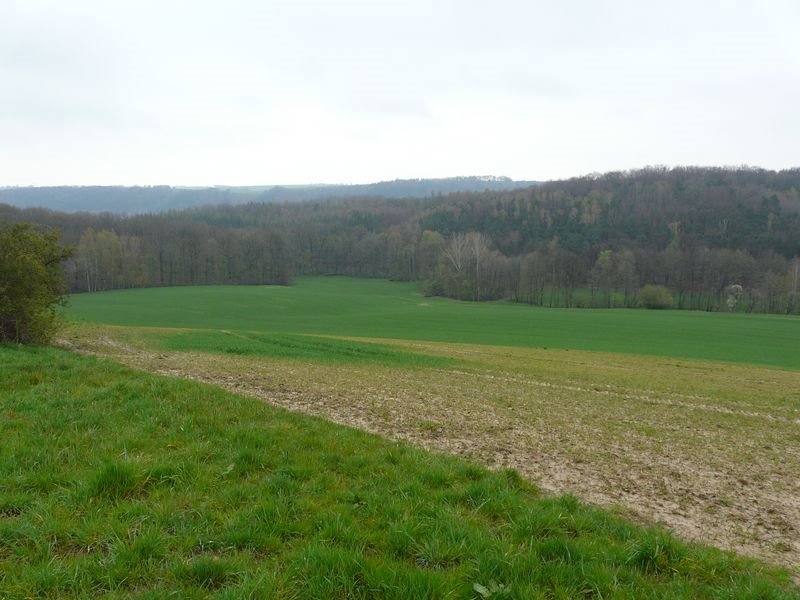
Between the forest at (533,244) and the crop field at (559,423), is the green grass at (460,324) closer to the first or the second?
the crop field at (559,423)

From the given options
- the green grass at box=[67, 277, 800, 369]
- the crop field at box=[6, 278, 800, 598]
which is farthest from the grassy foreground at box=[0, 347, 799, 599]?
the green grass at box=[67, 277, 800, 369]

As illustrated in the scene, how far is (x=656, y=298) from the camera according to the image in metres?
91.6

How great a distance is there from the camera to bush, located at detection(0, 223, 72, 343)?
59.0 ft

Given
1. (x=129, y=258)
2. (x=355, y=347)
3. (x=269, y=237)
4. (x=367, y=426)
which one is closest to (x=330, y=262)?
(x=269, y=237)

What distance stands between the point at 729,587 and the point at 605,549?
1.00 m

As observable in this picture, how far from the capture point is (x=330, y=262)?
154000 millimetres

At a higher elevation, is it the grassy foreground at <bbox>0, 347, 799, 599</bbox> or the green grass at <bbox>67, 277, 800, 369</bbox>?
the grassy foreground at <bbox>0, 347, 799, 599</bbox>

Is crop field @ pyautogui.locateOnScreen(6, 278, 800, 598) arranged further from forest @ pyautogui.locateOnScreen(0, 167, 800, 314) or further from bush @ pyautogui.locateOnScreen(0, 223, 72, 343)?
forest @ pyautogui.locateOnScreen(0, 167, 800, 314)

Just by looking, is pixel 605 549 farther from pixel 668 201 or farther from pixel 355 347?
pixel 668 201

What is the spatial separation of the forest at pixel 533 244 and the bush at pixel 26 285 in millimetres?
59271

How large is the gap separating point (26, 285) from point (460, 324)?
142ft

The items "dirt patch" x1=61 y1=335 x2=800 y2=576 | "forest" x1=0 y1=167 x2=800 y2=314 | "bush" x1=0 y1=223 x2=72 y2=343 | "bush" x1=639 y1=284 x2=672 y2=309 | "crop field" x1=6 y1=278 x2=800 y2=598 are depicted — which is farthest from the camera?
"forest" x1=0 y1=167 x2=800 y2=314

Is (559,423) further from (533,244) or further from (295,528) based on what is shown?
(533,244)

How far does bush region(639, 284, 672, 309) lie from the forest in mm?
858
